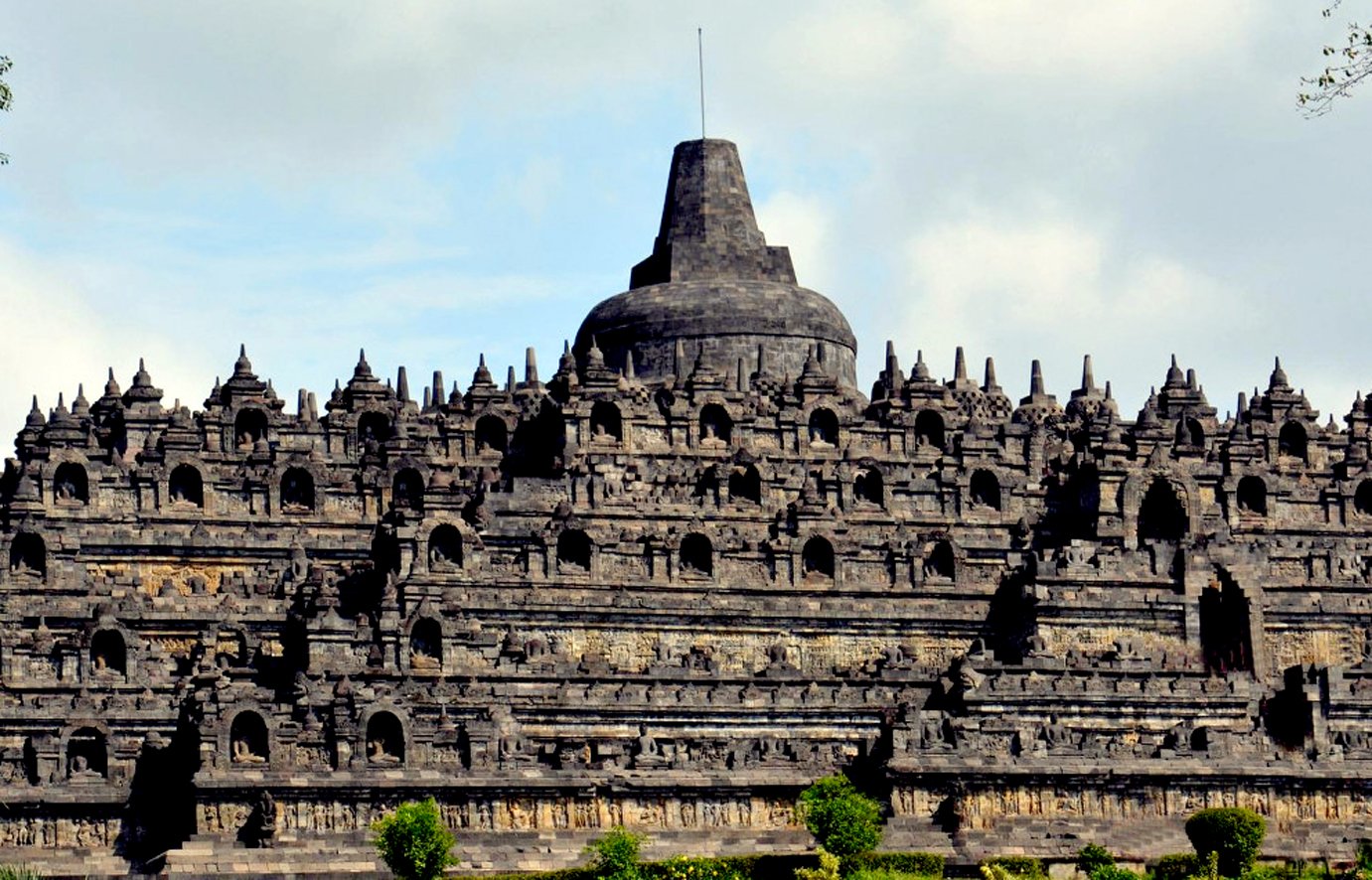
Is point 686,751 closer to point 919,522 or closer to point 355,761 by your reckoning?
point 355,761

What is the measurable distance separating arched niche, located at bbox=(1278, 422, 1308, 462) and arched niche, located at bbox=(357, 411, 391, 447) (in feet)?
91.0

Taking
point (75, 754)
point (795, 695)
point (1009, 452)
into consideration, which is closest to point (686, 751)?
point (795, 695)

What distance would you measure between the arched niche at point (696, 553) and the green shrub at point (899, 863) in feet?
70.0

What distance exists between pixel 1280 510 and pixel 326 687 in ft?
111

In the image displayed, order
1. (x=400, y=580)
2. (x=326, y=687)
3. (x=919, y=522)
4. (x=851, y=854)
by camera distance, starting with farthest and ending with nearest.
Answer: (x=919, y=522), (x=400, y=580), (x=326, y=687), (x=851, y=854)

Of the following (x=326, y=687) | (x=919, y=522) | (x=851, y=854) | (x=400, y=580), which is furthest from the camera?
(x=919, y=522)

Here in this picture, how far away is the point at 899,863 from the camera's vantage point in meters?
96.9

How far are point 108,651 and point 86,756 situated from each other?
6.86 meters

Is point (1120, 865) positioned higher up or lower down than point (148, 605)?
lower down

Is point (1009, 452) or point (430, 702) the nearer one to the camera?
point (430, 702)

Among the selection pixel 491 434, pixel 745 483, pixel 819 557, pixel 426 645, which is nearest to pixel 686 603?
pixel 819 557

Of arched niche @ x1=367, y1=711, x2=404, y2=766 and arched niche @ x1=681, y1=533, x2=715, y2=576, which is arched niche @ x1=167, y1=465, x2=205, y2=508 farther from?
arched niche @ x1=367, y1=711, x2=404, y2=766

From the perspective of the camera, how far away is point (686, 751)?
10562 cm

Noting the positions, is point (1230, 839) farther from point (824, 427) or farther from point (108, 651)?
point (108, 651)
